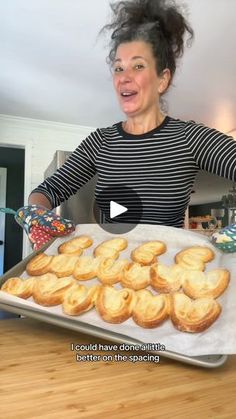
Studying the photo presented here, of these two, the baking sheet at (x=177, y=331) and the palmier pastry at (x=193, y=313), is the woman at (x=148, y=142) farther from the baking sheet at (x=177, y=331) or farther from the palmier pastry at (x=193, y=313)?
the palmier pastry at (x=193, y=313)

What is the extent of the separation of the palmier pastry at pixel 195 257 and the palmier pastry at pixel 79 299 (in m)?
0.12

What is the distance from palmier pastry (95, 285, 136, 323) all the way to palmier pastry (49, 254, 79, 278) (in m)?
0.07

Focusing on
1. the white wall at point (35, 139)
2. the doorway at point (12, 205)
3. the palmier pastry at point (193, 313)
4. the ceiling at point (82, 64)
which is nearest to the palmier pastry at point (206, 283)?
the palmier pastry at point (193, 313)

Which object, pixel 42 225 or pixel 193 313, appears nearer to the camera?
pixel 193 313

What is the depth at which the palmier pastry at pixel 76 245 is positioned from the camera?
567 mm

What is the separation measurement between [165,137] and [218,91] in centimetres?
177

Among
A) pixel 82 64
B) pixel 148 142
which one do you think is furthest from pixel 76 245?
pixel 82 64

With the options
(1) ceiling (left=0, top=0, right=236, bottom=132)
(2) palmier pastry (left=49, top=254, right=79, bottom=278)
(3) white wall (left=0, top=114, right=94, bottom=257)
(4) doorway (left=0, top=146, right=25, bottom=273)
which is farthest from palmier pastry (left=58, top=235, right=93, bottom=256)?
(4) doorway (left=0, top=146, right=25, bottom=273)

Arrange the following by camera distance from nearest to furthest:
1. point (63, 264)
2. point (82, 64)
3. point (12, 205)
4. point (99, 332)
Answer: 1. point (99, 332)
2. point (63, 264)
3. point (82, 64)
4. point (12, 205)

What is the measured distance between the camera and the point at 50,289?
1.62ft

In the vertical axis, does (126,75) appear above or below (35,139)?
below

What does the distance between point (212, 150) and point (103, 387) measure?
17.5 inches

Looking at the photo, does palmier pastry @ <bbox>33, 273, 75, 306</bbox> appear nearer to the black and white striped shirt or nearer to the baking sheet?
the baking sheet

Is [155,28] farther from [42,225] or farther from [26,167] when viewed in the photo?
[26,167]
